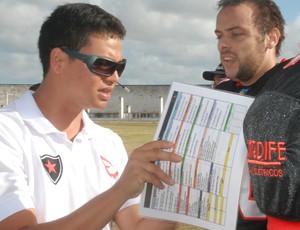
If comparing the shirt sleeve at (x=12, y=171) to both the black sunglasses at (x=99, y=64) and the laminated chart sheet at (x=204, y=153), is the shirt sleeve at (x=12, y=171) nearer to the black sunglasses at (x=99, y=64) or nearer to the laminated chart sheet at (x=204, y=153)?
the black sunglasses at (x=99, y=64)

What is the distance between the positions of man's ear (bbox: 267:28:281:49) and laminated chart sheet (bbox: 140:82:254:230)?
3.68 feet

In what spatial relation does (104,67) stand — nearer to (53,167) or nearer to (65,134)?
(65,134)

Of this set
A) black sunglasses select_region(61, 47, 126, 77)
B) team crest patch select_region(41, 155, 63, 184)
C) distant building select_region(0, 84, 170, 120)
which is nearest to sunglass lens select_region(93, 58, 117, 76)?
black sunglasses select_region(61, 47, 126, 77)

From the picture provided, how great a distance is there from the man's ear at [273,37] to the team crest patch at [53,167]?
4.45 ft

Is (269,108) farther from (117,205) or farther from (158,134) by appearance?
(117,205)

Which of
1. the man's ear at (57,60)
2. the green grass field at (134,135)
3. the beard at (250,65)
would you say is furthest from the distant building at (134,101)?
the man's ear at (57,60)

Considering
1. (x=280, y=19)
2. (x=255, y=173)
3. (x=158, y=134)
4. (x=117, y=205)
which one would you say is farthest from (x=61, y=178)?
(x=280, y=19)

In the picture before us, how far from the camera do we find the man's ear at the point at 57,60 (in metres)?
2.31

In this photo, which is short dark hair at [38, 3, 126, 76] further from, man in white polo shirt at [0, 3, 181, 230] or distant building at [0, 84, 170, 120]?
distant building at [0, 84, 170, 120]

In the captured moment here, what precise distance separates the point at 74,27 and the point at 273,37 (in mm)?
1150

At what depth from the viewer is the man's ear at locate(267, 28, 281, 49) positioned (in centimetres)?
262

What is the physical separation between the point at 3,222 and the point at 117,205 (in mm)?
483

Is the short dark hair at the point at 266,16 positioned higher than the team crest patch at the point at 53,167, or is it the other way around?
the short dark hair at the point at 266,16

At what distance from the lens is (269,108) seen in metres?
1.32
